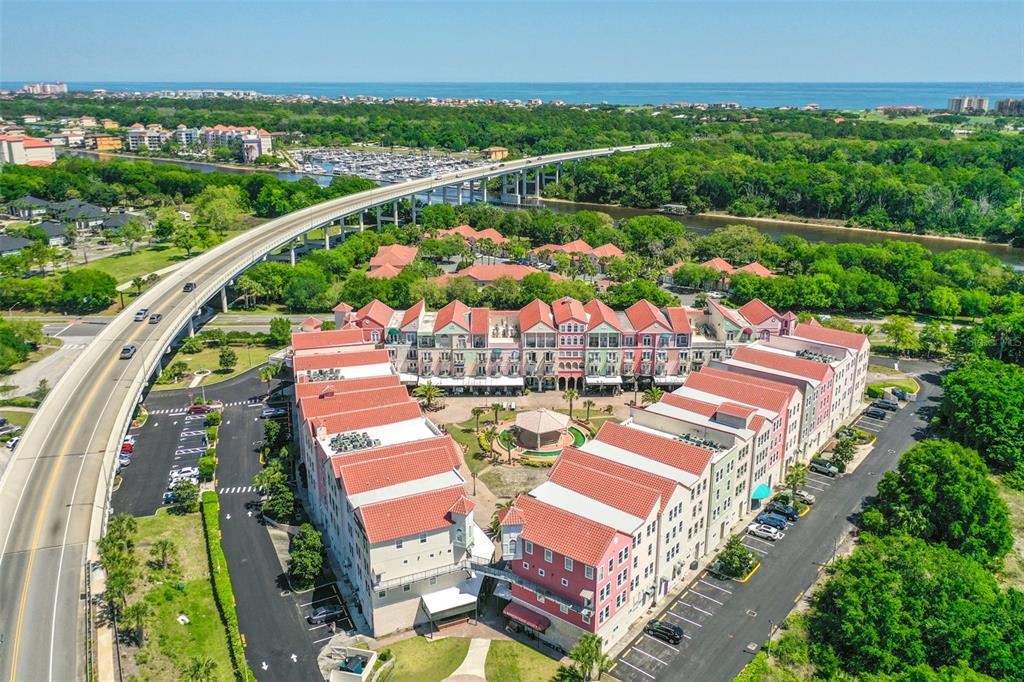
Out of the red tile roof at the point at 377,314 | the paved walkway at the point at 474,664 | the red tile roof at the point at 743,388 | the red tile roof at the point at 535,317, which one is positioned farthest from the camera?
the red tile roof at the point at 377,314

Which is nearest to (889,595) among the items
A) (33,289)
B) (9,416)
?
(9,416)

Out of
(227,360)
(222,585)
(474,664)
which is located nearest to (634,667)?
(474,664)

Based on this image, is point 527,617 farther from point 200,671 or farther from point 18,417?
point 18,417

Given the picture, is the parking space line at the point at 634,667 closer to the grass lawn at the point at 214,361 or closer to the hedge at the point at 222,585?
the hedge at the point at 222,585

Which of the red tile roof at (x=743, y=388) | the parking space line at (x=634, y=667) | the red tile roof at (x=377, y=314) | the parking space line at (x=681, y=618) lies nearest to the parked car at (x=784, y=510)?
the red tile roof at (x=743, y=388)

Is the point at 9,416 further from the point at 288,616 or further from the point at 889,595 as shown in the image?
the point at 889,595

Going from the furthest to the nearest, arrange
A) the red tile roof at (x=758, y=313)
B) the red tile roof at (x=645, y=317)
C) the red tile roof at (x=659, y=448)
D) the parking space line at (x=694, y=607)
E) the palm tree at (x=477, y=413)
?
the red tile roof at (x=758, y=313), the red tile roof at (x=645, y=317), the palm tree at (x=477, y=413), the red tile roof at (x=659, y=448), the parking space line at (x=694, y=607)
